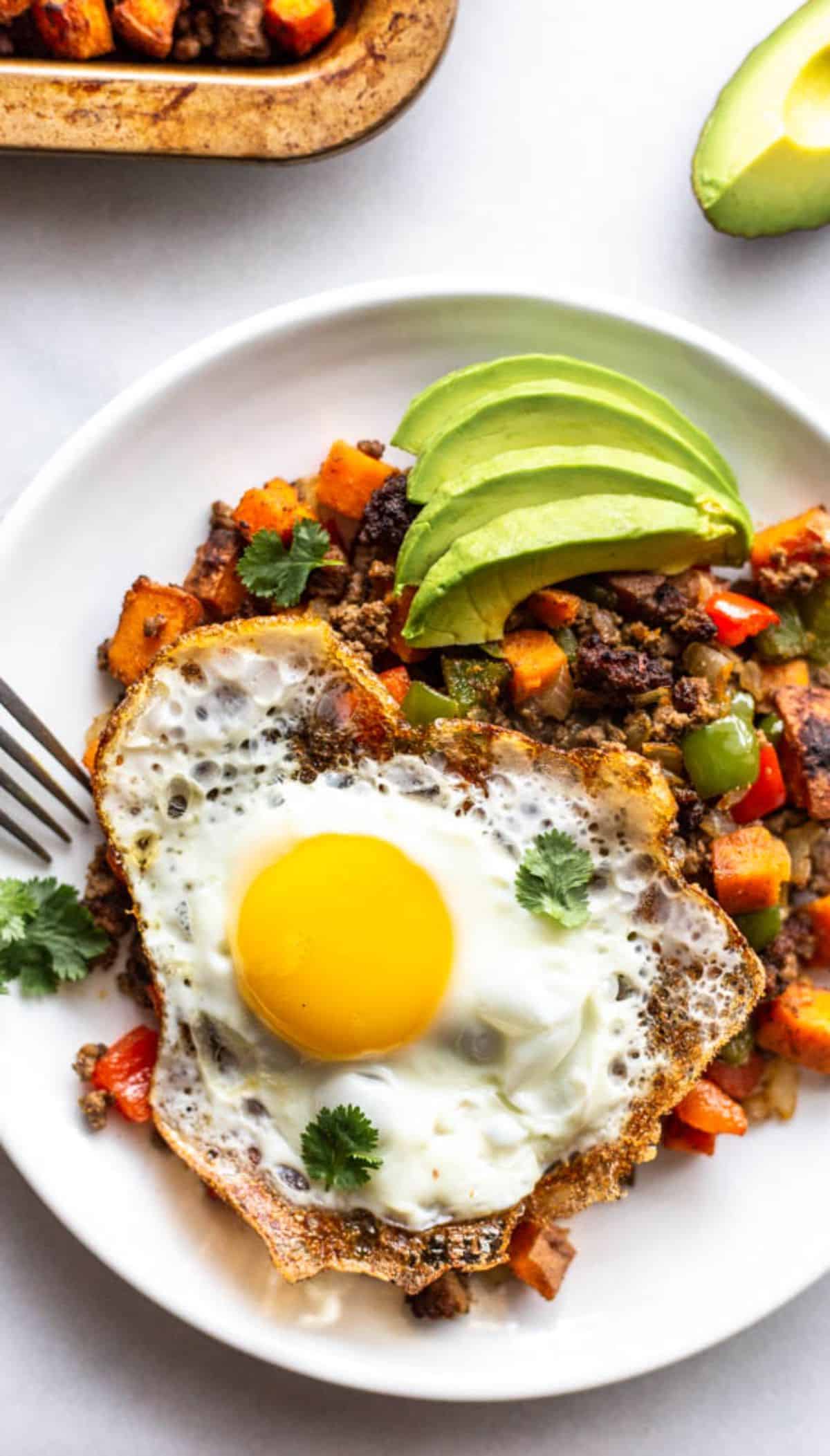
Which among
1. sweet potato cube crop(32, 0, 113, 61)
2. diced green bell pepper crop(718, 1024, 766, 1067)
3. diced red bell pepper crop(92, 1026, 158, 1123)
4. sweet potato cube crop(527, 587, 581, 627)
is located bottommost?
diced red bell pepper crop(92, 1026, 158, 1123)

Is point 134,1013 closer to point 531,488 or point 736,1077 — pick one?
point 736,1077

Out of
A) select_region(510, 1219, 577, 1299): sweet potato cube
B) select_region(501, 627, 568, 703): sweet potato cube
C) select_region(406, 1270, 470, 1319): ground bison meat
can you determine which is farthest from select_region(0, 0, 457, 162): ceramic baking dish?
select_region(406, 1270, 470, 1319): ground bison meat

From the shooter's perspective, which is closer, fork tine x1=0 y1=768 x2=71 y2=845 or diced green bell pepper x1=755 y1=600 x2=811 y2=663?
fork tine x1=0 y1=768 x2=71 y2=845

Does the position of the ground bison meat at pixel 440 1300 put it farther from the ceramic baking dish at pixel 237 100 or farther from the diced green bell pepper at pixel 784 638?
the ceramic baking dish at pixel 237 100

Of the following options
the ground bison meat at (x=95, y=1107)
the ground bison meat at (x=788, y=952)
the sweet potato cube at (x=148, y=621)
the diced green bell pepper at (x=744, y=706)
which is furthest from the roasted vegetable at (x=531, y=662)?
the ground bison meat at (x=95, y=1107)

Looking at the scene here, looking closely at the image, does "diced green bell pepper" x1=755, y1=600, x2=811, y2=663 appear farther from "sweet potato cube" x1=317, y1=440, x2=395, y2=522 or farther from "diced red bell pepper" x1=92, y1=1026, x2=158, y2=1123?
"diced red bell pepper" x1=92, y1=1026, x2=158, y2=1123

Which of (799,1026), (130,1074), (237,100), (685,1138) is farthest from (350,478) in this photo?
(685,1138)
